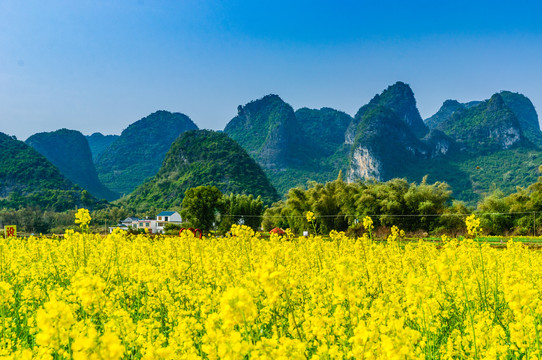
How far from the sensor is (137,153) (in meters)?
174

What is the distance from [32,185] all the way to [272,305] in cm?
8640

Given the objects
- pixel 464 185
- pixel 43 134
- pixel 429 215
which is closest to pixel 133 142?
pixel 43 134

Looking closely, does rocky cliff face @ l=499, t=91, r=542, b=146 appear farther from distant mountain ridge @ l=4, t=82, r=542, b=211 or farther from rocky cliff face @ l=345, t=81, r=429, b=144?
rocky cliff face @ l=345, t=81, r=429, b=144

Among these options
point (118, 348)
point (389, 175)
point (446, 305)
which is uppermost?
point (389, 175)

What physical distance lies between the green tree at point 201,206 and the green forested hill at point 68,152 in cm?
11334

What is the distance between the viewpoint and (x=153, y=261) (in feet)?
23.2

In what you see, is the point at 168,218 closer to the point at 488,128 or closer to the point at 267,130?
the point at 267,130

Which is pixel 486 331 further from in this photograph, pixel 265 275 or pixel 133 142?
pixel 133 142

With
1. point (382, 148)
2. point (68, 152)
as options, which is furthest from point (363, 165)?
point (68, 152)

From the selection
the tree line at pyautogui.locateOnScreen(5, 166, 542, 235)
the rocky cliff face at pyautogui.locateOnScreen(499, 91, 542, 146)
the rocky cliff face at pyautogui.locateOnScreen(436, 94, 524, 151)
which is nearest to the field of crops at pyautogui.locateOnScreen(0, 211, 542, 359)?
the tree line at pyautogui.locateOnScreen(5, 166, 542, 235)

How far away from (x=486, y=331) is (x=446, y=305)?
115cm

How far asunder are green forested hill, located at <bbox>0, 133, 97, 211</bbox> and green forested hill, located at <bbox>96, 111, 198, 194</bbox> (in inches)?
2435

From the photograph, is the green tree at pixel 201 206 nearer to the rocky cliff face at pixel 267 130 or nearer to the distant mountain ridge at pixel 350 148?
the distant mountain ridge at pixel 350 148

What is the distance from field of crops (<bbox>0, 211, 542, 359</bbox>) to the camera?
1.94 meters
